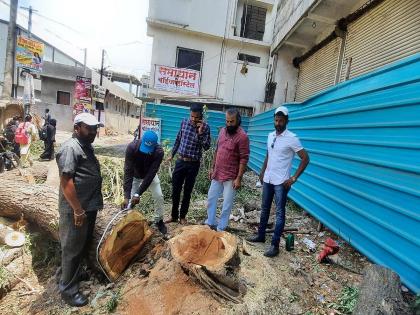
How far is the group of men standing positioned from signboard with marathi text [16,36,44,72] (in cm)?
1176

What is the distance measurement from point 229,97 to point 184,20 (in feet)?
12.7

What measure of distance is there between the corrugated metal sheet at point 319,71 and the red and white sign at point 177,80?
456 centimetres

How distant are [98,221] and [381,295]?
2949mm

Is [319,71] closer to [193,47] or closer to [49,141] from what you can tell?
[193,47]

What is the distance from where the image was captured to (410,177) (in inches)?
111

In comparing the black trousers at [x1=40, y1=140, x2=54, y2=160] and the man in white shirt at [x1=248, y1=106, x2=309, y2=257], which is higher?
the man in white shirt at [x1=248, y1=106, x2=309, y2=257]

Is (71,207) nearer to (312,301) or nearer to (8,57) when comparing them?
(312,301)

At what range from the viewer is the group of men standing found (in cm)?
290

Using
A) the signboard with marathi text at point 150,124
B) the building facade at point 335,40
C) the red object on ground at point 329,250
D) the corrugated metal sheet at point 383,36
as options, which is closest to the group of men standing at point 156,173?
A: the red object on ground at point 329,250

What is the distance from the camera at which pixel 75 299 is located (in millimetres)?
2990

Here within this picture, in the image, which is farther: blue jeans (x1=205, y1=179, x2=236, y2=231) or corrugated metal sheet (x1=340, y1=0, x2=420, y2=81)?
corrugated metal sheet (x1=340, y1=0, x2=420, y2=81)

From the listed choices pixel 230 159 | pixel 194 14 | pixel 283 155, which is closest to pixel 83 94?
pixel 194 14

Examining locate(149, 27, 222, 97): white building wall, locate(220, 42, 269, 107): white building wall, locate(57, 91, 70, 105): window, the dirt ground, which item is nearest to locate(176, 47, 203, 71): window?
locate(149, 27, 222, 97): white building wall

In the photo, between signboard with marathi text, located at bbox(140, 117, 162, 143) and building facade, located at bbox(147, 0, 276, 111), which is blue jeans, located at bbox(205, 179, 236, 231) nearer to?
signboard with marathi text, located at bbox(140, 117, 162, 143)
